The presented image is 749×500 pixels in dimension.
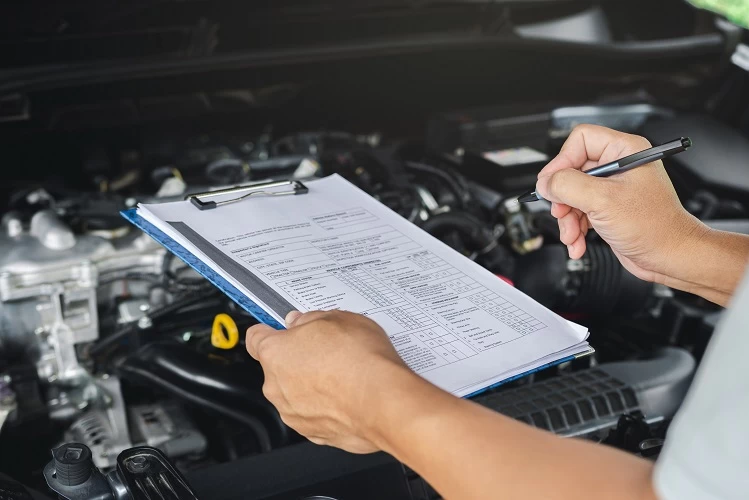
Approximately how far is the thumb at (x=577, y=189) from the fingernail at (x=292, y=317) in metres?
0.30

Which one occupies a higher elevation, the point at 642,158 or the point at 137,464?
the point at 642,158

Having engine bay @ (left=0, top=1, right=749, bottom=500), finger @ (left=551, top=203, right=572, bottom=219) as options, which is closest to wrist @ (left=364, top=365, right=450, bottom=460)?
engine bay @ (left=0, top=1, right=749, bottom=500)

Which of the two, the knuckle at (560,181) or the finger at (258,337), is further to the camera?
the knuckle at (560,181)

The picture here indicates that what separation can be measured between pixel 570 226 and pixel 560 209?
0.03 meters

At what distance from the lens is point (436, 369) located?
705 mm

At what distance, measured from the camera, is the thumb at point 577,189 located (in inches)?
32.0

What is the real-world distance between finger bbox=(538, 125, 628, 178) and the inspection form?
161mm

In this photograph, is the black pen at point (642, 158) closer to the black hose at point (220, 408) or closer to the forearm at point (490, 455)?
the forearm at point (490, 455)

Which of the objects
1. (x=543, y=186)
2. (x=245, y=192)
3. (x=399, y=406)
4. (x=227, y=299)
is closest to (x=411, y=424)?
(x=399, y=406)

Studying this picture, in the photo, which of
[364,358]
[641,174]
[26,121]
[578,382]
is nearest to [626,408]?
[578,382]

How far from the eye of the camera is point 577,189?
814mm

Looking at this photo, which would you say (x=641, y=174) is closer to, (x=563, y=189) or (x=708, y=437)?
(x=563, y=189)

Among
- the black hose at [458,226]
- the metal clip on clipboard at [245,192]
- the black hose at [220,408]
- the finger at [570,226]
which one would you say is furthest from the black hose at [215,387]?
the finger at [570,226]

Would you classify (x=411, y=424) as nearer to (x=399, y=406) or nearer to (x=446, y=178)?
(x=399, y=406)
